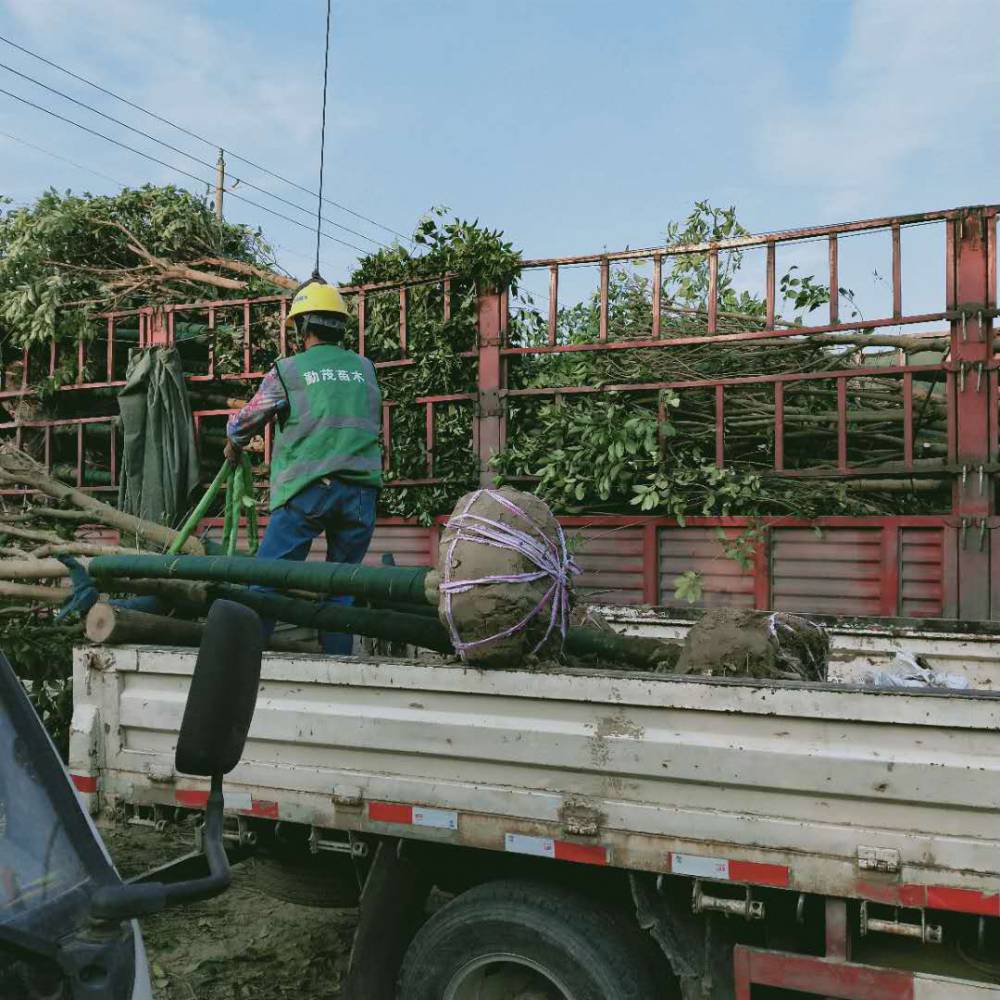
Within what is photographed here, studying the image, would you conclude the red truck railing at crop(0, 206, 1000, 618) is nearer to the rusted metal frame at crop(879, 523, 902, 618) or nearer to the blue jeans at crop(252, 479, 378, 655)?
the rusted metal frame at crop(879, 523, 902, 618)

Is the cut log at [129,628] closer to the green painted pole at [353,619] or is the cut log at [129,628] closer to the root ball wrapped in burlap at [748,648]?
the green painted pole at [353,619]

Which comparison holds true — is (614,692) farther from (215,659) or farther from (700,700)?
(215,659)

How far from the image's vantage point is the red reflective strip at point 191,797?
10.1 feet

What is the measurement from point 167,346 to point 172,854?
475cm

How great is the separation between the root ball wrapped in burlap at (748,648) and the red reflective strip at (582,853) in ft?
2.01

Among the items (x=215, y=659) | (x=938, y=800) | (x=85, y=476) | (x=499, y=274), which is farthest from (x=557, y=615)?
(x=85, y=476)

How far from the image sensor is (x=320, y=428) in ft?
14.4

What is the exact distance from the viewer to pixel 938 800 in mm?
2166

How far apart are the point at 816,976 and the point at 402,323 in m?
5.68

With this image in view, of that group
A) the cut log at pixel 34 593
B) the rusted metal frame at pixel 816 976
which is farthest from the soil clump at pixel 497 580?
the cut log at pixel 34 593

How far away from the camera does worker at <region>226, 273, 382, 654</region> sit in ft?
14.4

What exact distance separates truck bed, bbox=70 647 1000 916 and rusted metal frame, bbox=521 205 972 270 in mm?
4067

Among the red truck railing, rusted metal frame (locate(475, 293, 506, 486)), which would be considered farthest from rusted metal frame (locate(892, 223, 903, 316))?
rusted metal frame (locate(475, 293, 506, 486))

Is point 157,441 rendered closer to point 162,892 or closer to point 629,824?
point 629,824
